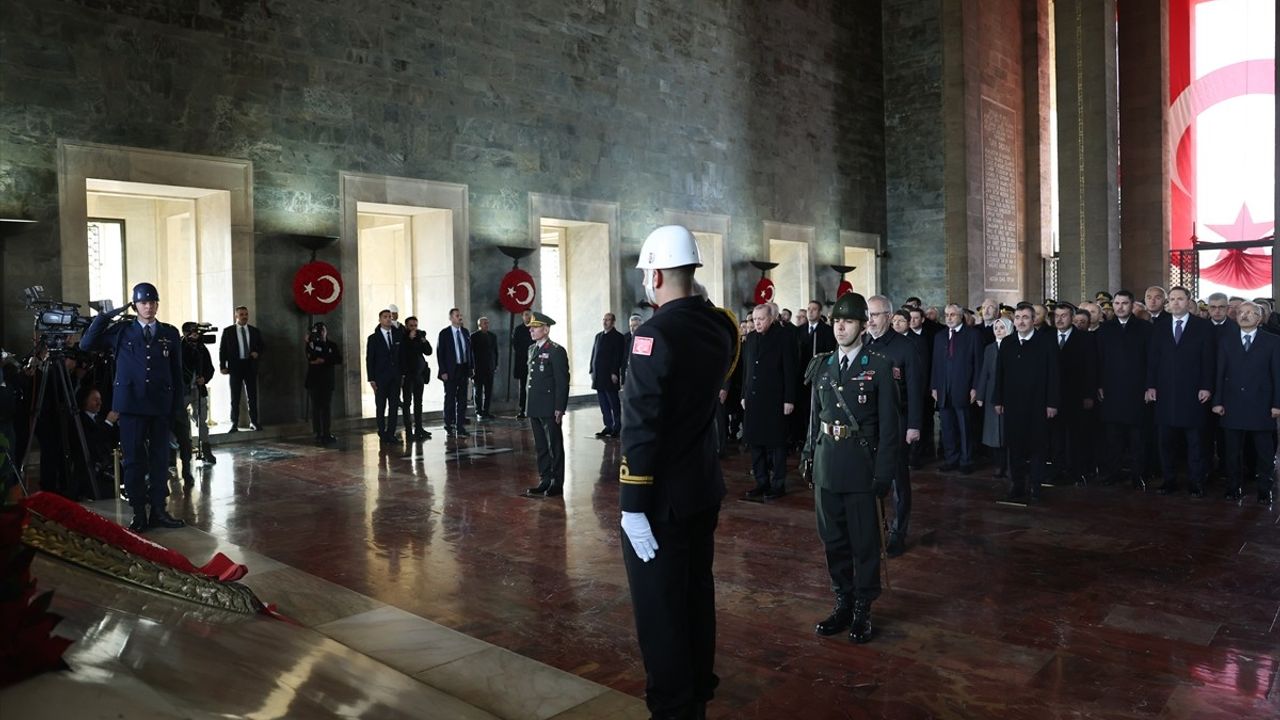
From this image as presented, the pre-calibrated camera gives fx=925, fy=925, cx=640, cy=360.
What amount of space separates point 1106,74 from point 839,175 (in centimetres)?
599

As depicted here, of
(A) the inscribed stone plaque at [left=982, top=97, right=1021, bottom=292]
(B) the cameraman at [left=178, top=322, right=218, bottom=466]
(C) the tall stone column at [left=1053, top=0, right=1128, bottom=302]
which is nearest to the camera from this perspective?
(B) the cameraman at [left=178, top=322, right=218, bottom=466]

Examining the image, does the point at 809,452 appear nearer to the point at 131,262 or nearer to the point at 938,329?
the point at 938,329

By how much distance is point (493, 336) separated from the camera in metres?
13.9

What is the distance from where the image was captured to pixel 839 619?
4.25m

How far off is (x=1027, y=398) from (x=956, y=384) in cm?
163

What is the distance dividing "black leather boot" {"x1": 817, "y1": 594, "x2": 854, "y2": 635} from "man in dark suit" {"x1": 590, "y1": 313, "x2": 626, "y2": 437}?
7393mm

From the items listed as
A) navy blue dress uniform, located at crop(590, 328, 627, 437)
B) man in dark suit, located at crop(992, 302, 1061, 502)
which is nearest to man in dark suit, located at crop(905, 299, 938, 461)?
man in dark suit, located at crop(992, 302, 1061, 502)

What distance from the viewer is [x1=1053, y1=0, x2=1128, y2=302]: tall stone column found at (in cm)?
1639

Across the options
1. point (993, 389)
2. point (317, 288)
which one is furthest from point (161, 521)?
point (993, 389)

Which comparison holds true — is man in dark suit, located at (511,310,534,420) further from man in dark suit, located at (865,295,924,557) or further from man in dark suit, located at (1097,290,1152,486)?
man in dark suit, located at (865,295,924,557)

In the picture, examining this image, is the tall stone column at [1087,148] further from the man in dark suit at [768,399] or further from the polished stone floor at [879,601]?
the man in dark suit at [768,399]

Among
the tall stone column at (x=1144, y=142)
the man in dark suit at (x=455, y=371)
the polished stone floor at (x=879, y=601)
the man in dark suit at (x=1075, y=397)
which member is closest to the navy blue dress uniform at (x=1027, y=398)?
the polished stone floor at (x=879, y=601)

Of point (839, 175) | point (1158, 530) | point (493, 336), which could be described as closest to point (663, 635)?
point (1158, 530)

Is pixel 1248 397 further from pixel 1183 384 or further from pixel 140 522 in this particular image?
pixel 140 522
